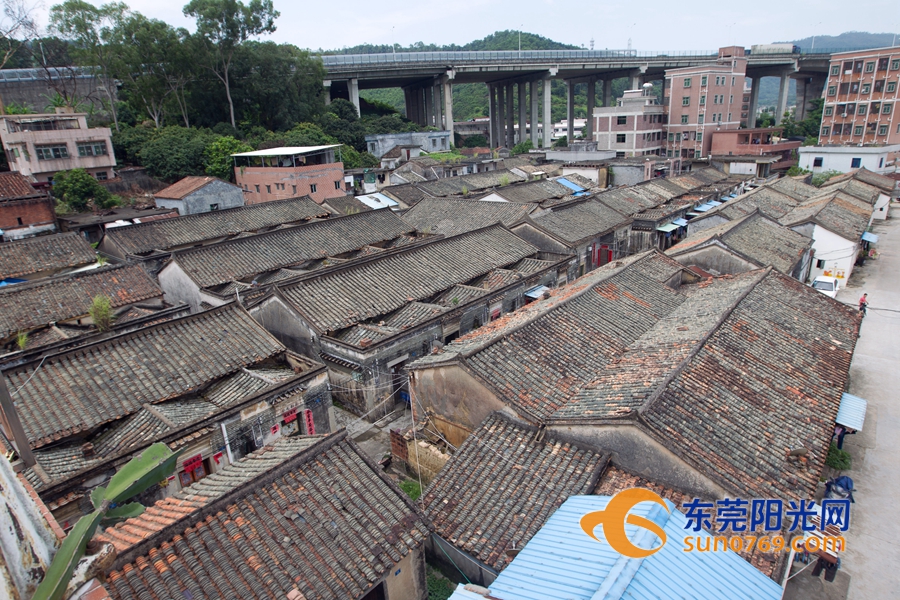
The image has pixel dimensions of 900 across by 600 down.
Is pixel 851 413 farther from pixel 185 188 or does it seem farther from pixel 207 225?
pixel 185 188

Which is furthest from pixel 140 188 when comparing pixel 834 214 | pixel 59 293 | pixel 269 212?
pixel 834 214

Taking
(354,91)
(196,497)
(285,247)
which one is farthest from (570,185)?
(354,91)

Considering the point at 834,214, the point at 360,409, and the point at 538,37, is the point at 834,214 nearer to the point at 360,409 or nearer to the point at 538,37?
the point at 360,409

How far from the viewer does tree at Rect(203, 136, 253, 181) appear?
4891 centimetres

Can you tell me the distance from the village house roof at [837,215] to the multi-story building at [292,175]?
114ft

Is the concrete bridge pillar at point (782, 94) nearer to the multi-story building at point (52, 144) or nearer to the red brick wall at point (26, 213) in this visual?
the multi-story building at point (52, 144)

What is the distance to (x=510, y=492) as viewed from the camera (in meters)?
11.0

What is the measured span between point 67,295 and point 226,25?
45.9 m

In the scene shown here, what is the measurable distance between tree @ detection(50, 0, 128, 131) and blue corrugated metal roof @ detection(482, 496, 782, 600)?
62.1m

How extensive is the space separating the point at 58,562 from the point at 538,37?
544 ft

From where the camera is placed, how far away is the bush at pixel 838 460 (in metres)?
14.6

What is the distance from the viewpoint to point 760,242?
1030 inches

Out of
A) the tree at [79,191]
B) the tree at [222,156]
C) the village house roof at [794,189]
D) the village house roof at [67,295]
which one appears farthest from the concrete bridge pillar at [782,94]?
the village house roof at [67,295]

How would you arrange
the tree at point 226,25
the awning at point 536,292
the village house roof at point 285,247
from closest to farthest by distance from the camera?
the awning at point 536,292
the village house roof at point 285,247
the tree at point 226,25
